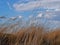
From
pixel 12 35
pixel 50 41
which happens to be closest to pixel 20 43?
pixel 12 35

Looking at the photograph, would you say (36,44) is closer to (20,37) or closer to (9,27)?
(20,37)

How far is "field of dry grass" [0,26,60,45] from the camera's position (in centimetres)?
385

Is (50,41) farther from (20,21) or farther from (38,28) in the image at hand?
(20,21)

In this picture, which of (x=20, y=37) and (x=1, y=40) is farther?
(x=1, y=40)

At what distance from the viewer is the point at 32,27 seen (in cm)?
411

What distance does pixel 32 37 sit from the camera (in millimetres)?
3900

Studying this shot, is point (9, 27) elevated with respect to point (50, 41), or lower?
elevated

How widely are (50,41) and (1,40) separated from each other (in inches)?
44.5

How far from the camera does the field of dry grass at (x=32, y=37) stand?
12.6 feet

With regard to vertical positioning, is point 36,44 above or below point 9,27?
below

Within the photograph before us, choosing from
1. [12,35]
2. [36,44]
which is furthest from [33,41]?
[12,35]

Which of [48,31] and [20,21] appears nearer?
[48,31]

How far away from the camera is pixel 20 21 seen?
4312 millimetres

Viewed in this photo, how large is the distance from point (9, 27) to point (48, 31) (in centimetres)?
89
